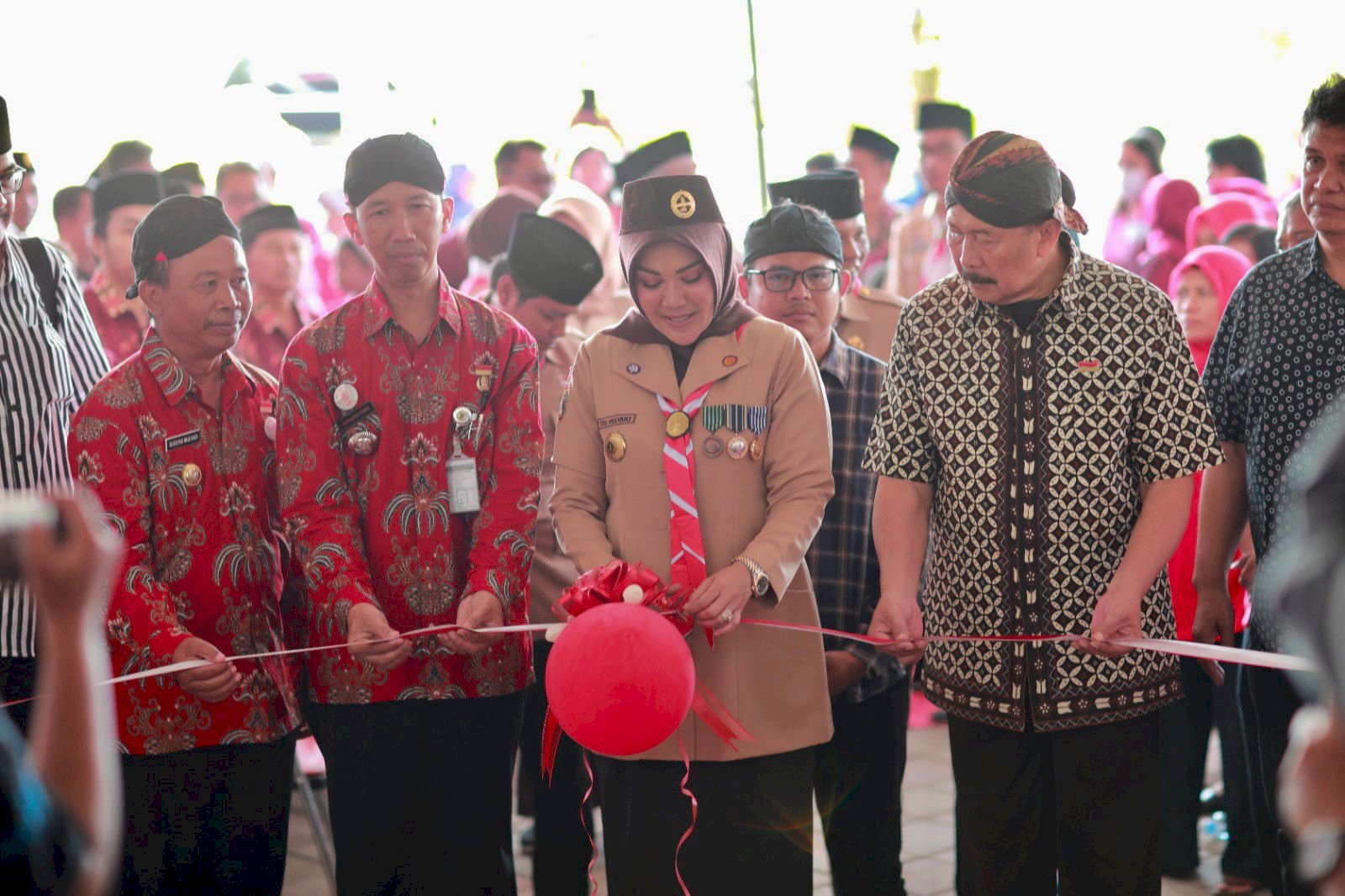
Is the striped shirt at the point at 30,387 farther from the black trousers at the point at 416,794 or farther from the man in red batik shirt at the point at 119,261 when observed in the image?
the man in red batik shirt at the point at 119,261

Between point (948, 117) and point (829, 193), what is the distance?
8.50ft

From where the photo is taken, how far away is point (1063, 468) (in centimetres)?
272

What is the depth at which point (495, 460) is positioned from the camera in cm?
310

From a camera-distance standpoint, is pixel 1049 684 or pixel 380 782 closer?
pixel 1049 684

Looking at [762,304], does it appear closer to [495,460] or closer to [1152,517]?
[495,460]

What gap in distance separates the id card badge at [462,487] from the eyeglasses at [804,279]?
3.15ft

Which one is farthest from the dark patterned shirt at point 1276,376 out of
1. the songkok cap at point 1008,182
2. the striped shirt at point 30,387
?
the striped shirt at point 30,387

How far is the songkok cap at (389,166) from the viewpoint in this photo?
3059 millimetres

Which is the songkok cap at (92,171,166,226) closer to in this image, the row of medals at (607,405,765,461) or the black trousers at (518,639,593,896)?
the black trousers at (518,639,593,896)

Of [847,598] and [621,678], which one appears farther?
[847,598]

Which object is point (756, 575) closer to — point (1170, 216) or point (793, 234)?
point (793, 234)

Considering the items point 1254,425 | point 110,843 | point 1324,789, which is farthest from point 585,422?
point 1324,789

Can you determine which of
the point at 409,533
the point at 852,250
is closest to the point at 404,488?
the point at 409,533

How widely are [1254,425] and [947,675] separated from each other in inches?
35.0
